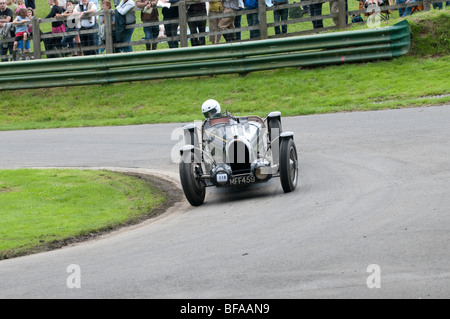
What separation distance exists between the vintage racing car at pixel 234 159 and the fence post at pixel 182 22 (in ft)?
31.9

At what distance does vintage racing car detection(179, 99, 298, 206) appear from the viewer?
10156 millimetres

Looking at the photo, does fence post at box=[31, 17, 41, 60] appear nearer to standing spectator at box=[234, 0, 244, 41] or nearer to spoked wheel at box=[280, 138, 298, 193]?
standing spectator at box=[234, 0, 244, 41]

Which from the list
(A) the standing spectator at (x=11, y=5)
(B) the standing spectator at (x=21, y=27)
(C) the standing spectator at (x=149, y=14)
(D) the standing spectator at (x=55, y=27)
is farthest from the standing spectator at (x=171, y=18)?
(A) the standing spectator at (x=11, y=5)

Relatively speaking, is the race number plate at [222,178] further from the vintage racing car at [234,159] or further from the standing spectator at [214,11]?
the standing spectator at [214,11]

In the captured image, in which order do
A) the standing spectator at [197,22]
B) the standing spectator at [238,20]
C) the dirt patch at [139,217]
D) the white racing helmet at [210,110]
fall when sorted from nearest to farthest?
the dirt patch at [139,217] → the white racing helmet at [210,110] → the standing spectator at [238,20] → the standing spectator at [197,22]

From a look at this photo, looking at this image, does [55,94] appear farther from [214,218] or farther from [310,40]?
[214,218]

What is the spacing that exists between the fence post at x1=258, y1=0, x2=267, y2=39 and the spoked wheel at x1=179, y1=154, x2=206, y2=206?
35.7ft

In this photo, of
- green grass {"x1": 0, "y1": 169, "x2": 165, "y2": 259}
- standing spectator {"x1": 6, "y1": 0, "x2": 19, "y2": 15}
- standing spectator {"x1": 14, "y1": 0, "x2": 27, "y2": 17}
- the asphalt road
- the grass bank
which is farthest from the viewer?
standing spectator {"x1": 6, "y1": 0, "x2": 19, "y2": 15}

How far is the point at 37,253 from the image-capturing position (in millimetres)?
8297

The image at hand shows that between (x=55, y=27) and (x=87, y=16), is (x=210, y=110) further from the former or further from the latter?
(x=55, y=27)

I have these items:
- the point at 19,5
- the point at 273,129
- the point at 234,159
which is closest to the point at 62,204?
the point at 234,159

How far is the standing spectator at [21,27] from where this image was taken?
860 inches

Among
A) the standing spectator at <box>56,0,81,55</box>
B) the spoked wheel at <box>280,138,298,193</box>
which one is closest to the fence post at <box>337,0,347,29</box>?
the standing spectator at <box>56,0,81,55</box>

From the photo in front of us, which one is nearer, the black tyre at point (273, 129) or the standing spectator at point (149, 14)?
the black tyre at point (273, 129)
